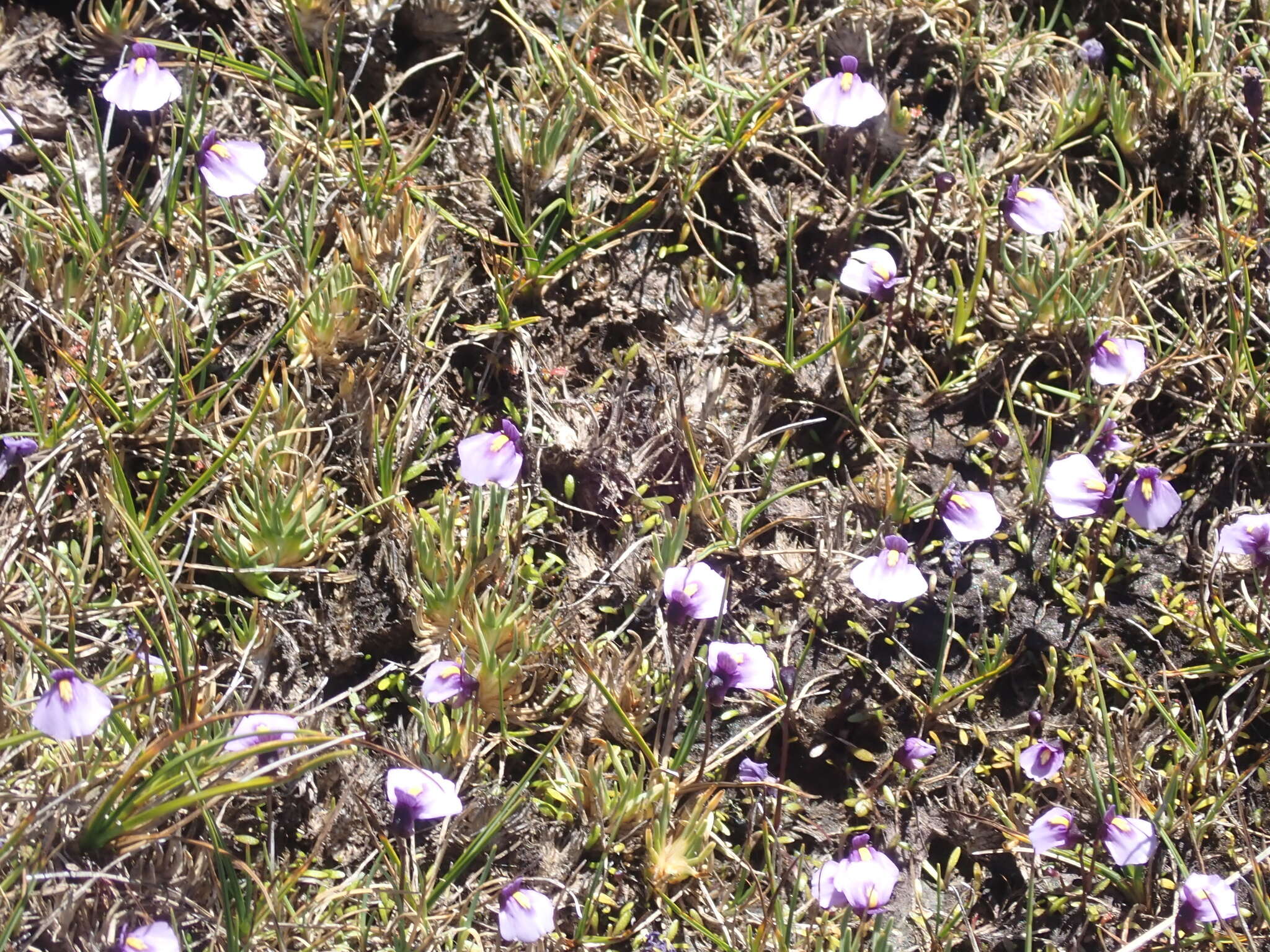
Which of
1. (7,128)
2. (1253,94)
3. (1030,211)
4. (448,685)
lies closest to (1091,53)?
(1253,94)

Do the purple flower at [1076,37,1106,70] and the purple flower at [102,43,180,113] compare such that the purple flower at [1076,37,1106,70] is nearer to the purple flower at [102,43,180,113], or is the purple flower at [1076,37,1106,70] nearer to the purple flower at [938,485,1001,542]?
the purple flower at [938,485,1001,542]

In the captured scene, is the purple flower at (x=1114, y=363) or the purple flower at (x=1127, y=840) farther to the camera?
the purple flower at (x=1114, y=363)

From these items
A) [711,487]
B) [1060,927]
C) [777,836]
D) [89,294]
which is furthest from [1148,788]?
[89,294]

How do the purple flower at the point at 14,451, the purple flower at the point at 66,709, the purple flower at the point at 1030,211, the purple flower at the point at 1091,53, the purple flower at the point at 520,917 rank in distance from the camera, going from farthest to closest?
1. the purple flower at the point at 1091,53
2. the purple flower at the point at 1030,211
3. the purple flower at the point at 14,451
4. the purple flower at the point at 520,917
5. the purple flower at the point at 66,709

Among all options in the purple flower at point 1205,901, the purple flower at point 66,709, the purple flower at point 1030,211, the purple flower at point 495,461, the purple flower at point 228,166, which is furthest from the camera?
the purple flower at point 1030,211

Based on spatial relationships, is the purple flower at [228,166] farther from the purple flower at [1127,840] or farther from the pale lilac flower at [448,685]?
the purple flower at [1127,840]

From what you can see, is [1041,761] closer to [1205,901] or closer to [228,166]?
[1205,901]

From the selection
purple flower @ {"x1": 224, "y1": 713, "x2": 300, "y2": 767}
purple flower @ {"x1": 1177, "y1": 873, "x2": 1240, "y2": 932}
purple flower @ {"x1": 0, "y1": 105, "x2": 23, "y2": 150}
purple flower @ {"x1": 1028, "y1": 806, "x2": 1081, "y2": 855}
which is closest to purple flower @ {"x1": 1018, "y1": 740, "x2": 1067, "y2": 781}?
purple flower @ {"x1": 1028, "y1": 806, "x2": 1081, "y2": 855}

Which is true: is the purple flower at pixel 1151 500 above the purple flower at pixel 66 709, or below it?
below

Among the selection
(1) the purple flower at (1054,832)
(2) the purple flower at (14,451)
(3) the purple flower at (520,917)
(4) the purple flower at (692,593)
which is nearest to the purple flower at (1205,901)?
(1) the purple flower at (1054,832)
